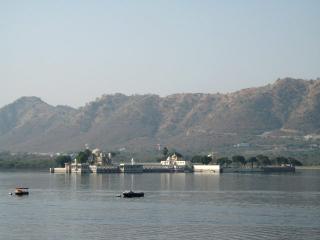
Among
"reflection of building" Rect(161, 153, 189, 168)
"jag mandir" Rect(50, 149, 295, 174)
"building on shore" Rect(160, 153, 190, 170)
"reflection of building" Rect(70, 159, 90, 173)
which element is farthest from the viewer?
"reflection of building" Rect(161, 153, 189, 168)

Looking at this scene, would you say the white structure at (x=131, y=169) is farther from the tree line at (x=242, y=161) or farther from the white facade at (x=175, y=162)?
the tree line at (x=242, y=161)

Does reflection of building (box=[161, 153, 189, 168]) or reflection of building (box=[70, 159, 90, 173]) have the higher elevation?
reflection of building (box=[161, 153, 189, 168])

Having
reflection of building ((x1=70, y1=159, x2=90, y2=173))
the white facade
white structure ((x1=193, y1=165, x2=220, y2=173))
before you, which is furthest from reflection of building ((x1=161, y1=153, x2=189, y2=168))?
reflection of building ((x1=70, y1=159, x2=90, y2=173))

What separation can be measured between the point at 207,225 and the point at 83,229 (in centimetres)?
786

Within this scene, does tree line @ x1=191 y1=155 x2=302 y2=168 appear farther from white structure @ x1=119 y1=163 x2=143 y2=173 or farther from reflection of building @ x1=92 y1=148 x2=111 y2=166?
reflection of building @ x1=92 y1=148 x2=111 y2=166

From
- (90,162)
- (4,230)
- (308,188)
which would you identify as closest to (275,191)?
(308,188)

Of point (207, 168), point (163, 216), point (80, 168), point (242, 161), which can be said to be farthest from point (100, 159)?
point (163, 216)

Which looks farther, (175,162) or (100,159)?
(175,162)

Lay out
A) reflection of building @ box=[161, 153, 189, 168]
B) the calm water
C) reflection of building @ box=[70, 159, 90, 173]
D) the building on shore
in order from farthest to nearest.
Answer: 1. reflection of building @ box=[161, 153, 189, 168]
2. the building on shore
3. reflection of building @ box=[70, 159, 90, 173]
4. the calm water

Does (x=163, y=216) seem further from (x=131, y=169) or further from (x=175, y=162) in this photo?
(x=175, y=162)

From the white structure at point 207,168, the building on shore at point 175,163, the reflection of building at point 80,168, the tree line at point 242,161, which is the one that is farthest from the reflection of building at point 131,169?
the tree line at point 242,161

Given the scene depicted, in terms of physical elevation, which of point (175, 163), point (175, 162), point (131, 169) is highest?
point (175, 162)

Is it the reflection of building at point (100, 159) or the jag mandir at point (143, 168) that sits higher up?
the reflection of building at point (100, 159)

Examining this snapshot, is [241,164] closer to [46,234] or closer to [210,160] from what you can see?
[210,160]
